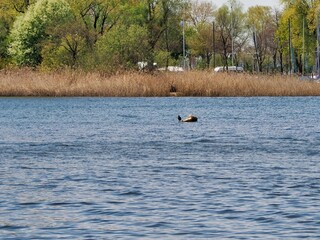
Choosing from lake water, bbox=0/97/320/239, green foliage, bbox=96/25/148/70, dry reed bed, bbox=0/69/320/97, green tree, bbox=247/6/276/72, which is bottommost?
lake water, bbox=0/97/320/239

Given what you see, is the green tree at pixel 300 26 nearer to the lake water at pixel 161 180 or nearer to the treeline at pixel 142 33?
the treeline at pixel 142 33

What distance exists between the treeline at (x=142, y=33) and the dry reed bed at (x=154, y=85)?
673 cm

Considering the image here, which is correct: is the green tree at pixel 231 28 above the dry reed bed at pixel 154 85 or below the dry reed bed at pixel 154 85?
above

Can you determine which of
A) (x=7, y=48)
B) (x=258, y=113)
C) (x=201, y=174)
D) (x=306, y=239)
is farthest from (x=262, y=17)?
(x=306, y=239)

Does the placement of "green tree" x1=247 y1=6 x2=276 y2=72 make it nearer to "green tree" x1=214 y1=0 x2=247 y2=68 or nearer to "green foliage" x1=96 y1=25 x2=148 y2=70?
"green tree" x1=214 y1=0 x2=247 y2=68

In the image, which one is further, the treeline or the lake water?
the treeline

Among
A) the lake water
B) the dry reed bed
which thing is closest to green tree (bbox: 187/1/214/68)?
the dry reed bed

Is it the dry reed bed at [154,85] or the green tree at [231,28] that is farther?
the green tree at [231,28]

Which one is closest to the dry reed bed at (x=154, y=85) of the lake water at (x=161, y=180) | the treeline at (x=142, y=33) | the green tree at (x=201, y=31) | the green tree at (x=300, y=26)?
the treeline at (x=142, y=33)

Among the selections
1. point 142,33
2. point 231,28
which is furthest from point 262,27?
point 142,33

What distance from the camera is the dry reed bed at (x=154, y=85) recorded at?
81625 millimetres

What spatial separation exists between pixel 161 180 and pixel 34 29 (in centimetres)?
9123

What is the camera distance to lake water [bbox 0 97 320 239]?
18.4 m

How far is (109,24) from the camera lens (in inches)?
4916
